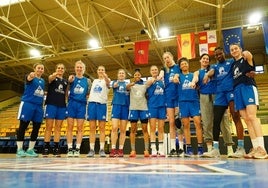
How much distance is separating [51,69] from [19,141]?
45.9ft

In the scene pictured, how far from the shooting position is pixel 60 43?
1362cm

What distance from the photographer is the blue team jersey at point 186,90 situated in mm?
3785

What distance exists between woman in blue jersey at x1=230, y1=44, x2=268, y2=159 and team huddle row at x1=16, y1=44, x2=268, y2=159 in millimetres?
38

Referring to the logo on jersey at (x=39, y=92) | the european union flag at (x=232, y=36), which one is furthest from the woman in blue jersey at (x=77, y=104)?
the european union flag at (x=232, y=36)

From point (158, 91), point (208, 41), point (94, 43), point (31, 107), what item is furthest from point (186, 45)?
point (31, 107)

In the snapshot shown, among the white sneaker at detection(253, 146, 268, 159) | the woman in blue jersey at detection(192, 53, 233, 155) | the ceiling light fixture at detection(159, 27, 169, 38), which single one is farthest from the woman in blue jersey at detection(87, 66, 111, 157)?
the ceiling light fixture at detection(159, 27, 169, 38)

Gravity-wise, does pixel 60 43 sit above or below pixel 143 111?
above

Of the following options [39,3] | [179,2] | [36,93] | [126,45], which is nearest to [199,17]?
[179,2]

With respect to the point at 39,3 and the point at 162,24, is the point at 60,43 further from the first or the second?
the point at 162,24

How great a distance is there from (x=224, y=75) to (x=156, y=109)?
1.27 meters

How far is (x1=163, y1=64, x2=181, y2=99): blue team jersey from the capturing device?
404cm

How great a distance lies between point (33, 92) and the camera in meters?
4.26

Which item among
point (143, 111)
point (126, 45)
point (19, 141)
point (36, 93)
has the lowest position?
point (19, 141)

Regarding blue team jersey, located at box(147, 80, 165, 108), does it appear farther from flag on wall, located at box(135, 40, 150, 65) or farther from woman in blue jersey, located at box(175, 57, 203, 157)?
flag on wall, located at box(135, 40, 150, 65)
